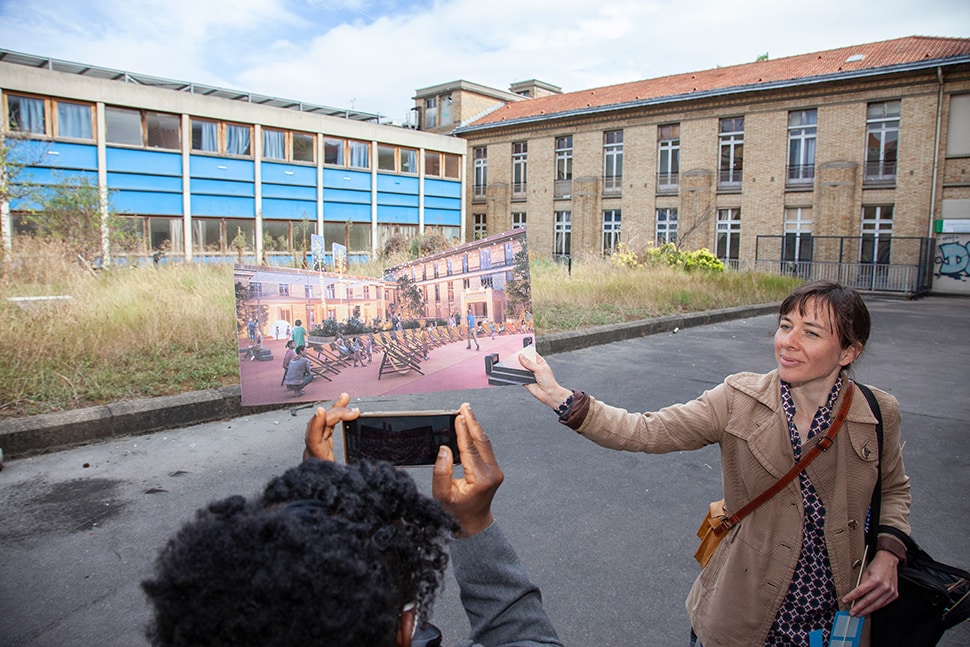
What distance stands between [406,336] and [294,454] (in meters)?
3.00

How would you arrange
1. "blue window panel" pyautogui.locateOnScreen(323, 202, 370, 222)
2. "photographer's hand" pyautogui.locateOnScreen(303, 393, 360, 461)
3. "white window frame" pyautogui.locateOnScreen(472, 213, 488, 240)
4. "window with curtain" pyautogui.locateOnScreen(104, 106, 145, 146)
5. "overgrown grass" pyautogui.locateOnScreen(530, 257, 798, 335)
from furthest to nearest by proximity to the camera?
1. "white window frame" pyautogui.locateOnScreen(472, 213, 488, 240)
2. "blue window panel" pyautogui.locateOnScreen(323, 202, 370, 222)
3. "window with curtain" pyautogui.locateOnScreen(104, 106, 145, 146)
4. "overgrown grass" pyautogui.locateOnScreen(530, 257, 798, 335)
5. "photographer's hand" pyautogui.locateOnScreen(303, 393, 360, 461)

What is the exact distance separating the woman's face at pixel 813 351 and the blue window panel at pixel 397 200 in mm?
35364

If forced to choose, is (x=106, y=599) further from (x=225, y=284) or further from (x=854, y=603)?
(x=225, y=284)

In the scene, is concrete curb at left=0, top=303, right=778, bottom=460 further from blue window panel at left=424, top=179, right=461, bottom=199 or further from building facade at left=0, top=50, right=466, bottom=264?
blue window panel at left=424, top=179, right=461, bottom=199

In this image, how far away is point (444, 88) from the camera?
147 feet

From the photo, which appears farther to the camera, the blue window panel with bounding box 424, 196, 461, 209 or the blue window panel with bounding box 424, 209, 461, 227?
the blue window panel with bounding box 424, 209, 461, 227

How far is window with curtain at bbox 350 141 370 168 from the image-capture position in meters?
35.0

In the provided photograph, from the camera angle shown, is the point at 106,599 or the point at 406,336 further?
the point at 106,599

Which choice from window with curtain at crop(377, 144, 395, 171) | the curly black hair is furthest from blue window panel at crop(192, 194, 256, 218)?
the curly black hair

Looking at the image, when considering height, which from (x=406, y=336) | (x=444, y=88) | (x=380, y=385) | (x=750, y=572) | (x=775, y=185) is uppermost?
(x=444, y=88)

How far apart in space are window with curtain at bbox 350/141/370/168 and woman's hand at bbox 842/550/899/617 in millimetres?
35024

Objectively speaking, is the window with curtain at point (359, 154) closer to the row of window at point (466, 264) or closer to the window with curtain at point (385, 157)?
the window with curtain at point (385, 157)

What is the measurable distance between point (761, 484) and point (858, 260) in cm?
2994

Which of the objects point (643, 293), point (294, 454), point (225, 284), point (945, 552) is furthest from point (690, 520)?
point (643, 293)
